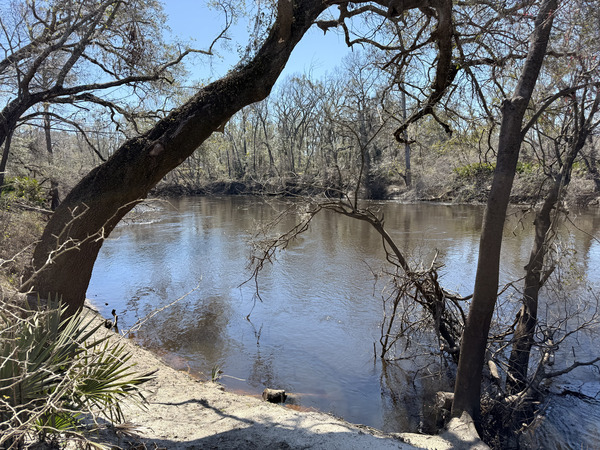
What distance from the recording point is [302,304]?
11164mm

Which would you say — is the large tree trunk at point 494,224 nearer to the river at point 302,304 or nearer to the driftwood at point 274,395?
the river at point 302,304

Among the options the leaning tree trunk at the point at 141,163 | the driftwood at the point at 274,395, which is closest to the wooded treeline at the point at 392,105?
the leaning tree trunk at the point at 141,163

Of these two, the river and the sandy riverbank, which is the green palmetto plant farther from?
the river

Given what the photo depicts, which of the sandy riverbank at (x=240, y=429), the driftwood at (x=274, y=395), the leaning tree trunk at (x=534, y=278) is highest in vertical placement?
the leaning tree trunk at (x=534, y=278)

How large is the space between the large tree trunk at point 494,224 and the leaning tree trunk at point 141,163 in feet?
8.80

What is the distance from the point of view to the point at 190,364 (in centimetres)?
811

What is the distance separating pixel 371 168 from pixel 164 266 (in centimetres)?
2730

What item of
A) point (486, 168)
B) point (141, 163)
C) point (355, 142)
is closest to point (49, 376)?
point (141, 163)

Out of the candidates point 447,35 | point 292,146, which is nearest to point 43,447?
point 447,35

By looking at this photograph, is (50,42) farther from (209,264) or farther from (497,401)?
(497,401)

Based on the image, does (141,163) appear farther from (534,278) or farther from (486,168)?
(486,168)

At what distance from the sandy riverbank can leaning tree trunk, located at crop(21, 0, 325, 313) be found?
103cm

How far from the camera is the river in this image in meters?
7.20

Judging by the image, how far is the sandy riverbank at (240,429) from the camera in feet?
13.7
